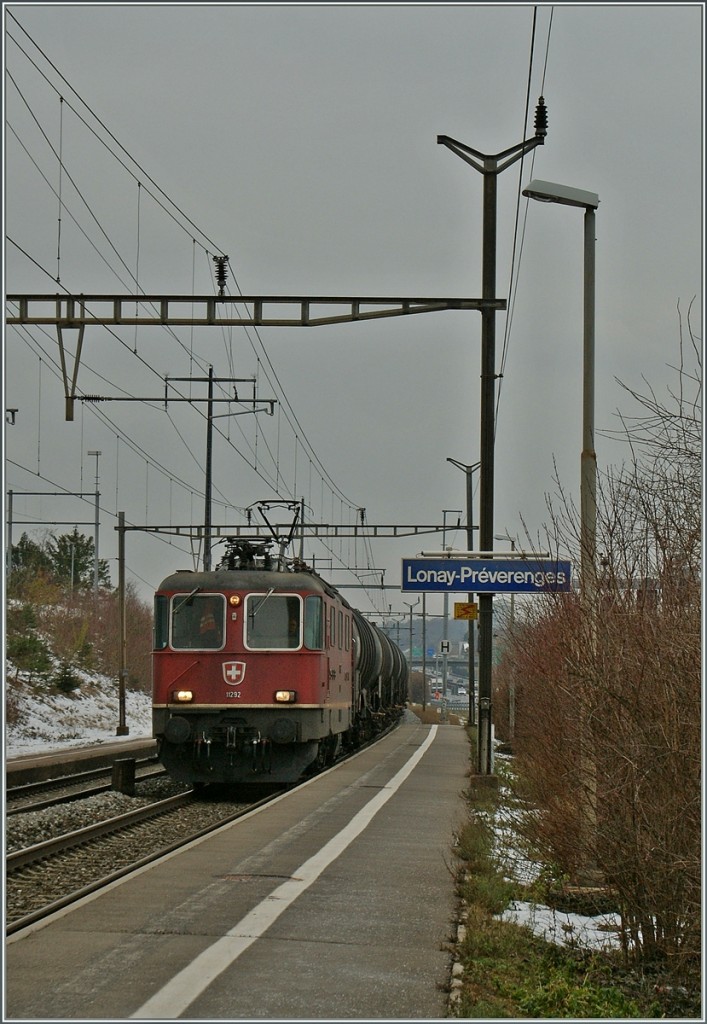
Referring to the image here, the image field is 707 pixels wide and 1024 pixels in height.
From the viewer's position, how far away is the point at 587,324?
1312cm

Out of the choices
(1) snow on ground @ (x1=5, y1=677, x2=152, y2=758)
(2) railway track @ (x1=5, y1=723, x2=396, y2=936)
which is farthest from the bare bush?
(1) snow on ground @ (x1=5, y1=677, x2=152, y2=758)

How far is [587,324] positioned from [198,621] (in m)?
8.47

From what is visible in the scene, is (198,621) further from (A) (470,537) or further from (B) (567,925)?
(A) (470,537)

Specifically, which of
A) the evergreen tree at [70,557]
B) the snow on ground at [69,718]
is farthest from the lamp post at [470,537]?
the evergreen tree at [70,557]

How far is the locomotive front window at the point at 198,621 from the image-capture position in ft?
63.7

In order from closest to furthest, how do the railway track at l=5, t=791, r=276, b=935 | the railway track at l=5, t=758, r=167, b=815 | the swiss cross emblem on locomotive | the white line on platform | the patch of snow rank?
the white line on platform → the patch of snow → the railway track at l=5, t=791, r=276, b=935 → the railway track at l=5, t=758, r=167, b=815 → the swiss cross emblem on locomotive

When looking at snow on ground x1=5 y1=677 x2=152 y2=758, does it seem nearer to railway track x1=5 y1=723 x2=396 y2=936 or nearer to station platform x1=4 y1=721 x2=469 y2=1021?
railway track x1=5 y1=723 x2=396 y2=936

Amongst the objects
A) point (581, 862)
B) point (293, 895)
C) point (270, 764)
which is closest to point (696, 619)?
point (581, 862)

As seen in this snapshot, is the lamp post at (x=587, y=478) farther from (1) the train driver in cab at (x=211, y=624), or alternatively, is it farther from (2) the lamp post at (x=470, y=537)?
(2) the lamp post at (x=470, y=537)

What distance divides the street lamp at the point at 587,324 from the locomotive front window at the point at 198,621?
8174 millimetres

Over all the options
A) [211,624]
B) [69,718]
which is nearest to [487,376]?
[211,624]

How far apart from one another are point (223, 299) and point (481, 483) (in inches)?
204

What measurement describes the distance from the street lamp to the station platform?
326 centimetres

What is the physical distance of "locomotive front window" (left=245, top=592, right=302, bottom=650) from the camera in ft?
63.5
